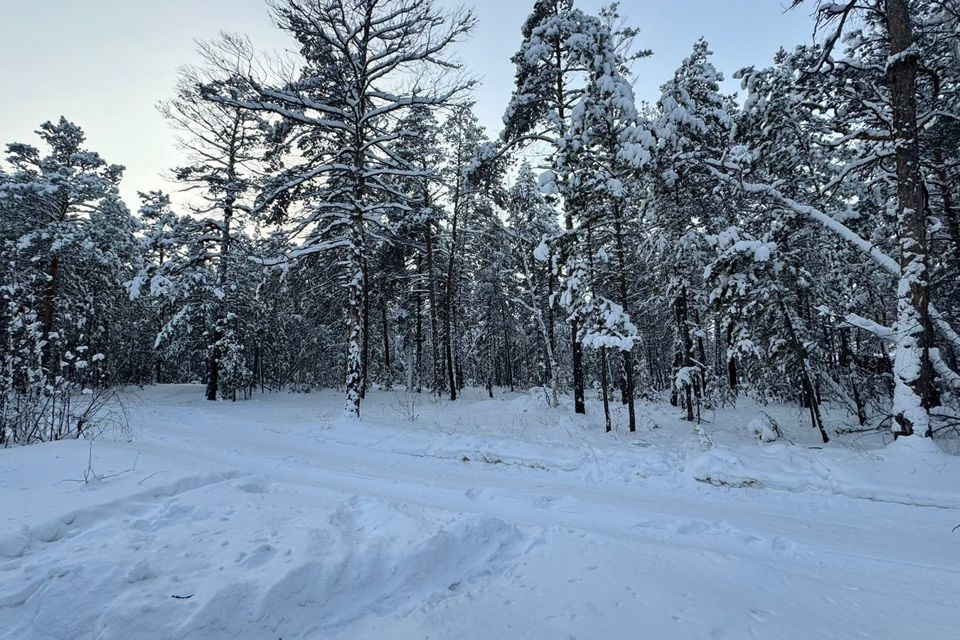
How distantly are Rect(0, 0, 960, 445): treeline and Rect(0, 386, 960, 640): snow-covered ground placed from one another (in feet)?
10.9

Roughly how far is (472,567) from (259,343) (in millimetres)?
23825

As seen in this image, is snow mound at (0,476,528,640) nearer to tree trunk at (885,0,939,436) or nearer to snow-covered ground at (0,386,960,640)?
snow-covered ground at (0,386,960,640)

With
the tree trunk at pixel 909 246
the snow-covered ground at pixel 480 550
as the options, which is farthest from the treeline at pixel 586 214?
the snow-covered ground at pixel 480 550

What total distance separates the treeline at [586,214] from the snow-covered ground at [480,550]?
10.9 ft

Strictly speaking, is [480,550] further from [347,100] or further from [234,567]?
[347,100]

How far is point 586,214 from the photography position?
1109 centimetres

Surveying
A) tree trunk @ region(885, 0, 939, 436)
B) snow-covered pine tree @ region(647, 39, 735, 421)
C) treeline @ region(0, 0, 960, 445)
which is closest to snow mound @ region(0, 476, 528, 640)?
treeline @ region(0, 0, 960, 445)

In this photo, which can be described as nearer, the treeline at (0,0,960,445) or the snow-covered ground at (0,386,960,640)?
the snow-covered ground at (0,386,960,640)

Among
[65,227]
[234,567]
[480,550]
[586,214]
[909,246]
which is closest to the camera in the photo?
[234,567]

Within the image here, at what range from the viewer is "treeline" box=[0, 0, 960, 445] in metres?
7.46

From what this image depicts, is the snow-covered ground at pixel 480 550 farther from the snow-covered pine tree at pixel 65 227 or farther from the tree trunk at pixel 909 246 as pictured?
the snow-covered pine tree at pixel 65 227

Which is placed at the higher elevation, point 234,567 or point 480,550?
point 234,567

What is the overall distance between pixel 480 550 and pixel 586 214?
9.55 m

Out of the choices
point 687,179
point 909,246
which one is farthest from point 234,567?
point 687,179
